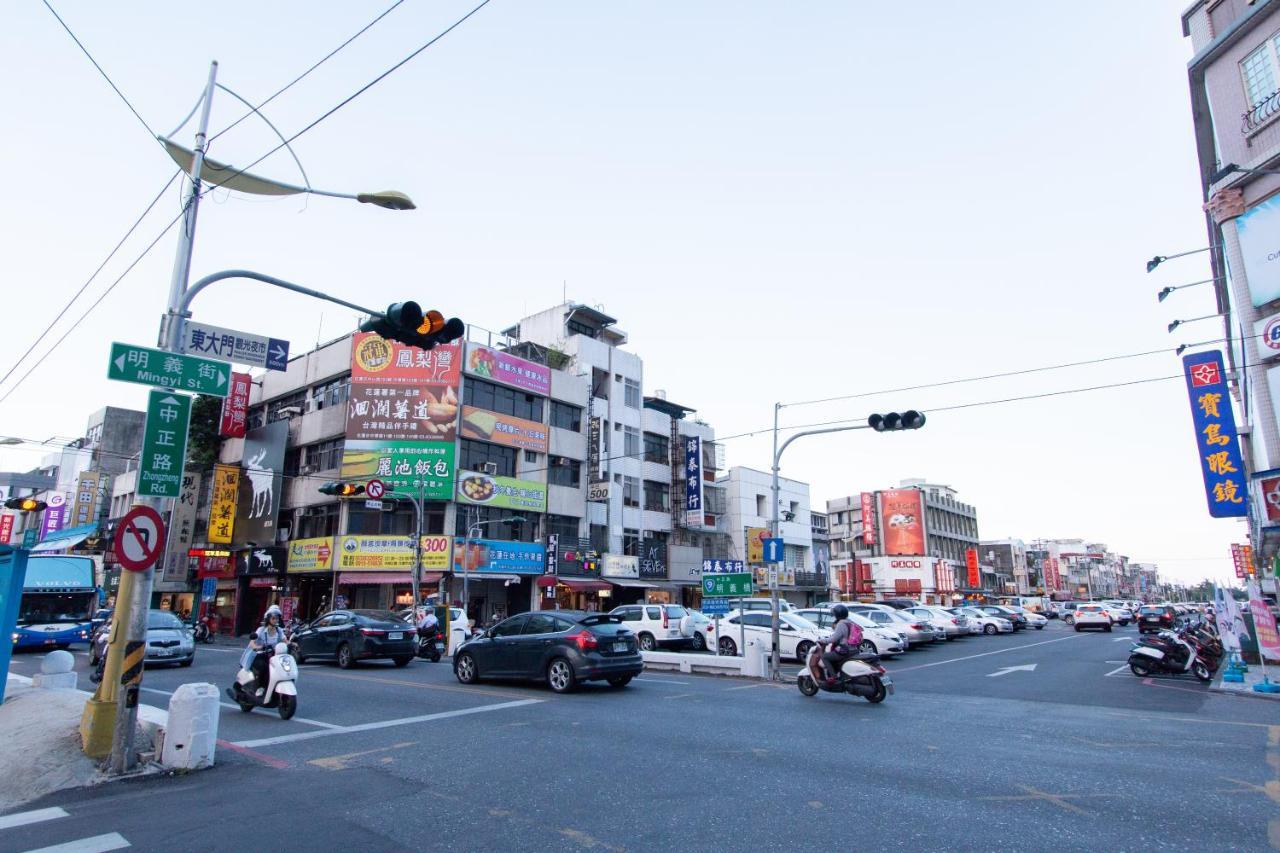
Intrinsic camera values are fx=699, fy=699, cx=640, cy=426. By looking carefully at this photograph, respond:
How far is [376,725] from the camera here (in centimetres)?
973

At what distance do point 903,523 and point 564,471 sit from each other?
4465cm

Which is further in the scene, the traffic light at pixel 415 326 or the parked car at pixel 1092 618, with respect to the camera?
the parked car at pixel 1092 618

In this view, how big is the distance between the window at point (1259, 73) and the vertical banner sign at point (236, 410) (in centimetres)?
4632

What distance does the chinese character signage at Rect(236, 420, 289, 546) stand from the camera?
122 feet

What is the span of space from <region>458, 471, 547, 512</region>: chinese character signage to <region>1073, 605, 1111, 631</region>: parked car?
3022 centimetres

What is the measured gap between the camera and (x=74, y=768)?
22.6 ft

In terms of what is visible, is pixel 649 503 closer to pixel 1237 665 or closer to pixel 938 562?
pixel 1237 665

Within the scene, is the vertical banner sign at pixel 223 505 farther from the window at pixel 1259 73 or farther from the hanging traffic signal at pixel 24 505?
the window at pixel 1259 73

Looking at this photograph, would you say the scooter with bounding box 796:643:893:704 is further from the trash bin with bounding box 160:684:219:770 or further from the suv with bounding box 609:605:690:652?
the suv with bounding box 609:605:690:652

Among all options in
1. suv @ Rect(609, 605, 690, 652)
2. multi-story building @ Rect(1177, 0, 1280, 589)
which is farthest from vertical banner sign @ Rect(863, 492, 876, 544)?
suv @ Rect(609, 605, 690, 652)

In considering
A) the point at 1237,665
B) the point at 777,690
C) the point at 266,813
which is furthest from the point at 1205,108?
the point at 266,813

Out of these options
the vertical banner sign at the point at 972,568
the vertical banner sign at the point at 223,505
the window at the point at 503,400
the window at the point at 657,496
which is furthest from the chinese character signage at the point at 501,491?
the vertical banner sign at the point at 972,568

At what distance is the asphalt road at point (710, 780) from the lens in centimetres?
511

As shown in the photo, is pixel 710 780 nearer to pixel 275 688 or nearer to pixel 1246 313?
pixel 275 688
